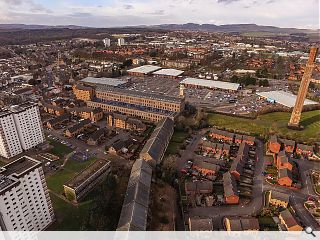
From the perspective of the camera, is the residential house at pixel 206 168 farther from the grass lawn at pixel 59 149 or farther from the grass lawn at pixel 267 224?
the grass lawn at pixel 59 149

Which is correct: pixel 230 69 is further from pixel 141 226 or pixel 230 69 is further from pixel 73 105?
pixel 141 226

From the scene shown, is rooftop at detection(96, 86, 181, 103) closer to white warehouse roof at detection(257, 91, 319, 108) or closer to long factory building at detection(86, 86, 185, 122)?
long factory building at detection(86, 86, 185, 122)

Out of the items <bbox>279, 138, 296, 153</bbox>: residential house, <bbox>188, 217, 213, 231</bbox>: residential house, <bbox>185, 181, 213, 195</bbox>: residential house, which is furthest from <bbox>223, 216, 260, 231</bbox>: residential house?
<bbox>279, 138, 296, 153</bbox>: residential house

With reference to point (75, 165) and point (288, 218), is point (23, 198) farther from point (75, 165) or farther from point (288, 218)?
point (288, 218)

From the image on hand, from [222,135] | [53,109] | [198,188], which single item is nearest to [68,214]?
[198,188]

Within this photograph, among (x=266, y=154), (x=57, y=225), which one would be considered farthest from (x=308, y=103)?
(x=57, y=225)
